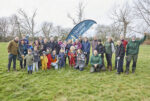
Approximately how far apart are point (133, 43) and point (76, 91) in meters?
3.74

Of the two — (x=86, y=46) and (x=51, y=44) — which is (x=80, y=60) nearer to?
(x=86, y=46)

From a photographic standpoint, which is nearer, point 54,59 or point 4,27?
point 54,59

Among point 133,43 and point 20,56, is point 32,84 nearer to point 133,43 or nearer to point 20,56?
point 20,56

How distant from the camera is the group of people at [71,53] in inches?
237

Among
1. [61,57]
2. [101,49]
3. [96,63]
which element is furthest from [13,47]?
[101,49]

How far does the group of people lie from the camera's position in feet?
19.7

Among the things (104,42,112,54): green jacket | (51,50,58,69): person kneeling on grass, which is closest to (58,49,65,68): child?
(51,50,58,69): person kneeling on grass

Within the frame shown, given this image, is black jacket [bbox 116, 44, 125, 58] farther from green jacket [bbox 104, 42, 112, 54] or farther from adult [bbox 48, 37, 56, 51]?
adult [bbox 48, 37, 56, 51]

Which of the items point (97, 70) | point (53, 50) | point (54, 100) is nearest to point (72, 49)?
point (53, 50)

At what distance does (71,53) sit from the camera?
24.7ft

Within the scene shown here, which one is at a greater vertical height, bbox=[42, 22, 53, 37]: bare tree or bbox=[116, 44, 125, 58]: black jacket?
bbox=[42, 22, 53, 37]: bare tree

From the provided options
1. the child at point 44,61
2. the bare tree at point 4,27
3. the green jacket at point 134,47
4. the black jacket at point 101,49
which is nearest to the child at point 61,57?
the child at point 44,61

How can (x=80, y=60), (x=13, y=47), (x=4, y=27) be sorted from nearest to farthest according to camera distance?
(x=13, y=47), (x=80, y=60), (x=4, y=27)

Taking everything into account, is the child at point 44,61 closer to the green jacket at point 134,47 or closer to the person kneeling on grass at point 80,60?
the person kneeling on grass at point 80,60
